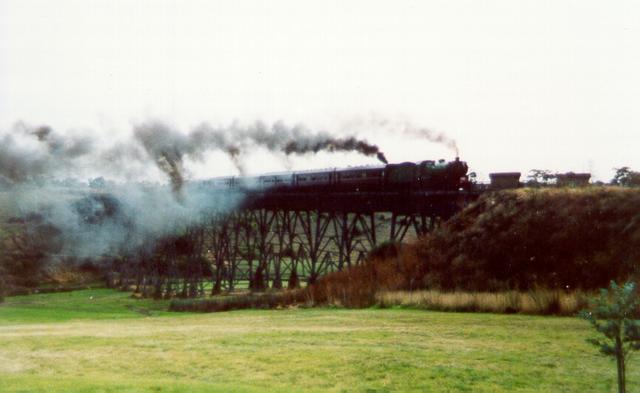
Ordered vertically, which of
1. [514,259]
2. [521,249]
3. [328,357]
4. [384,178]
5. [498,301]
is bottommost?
[328,357]

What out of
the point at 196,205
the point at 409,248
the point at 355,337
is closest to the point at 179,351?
the point at 355,337

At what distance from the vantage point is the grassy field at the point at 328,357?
8.77 m

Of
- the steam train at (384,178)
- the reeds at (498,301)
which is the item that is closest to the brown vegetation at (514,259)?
the reeds at (498,301)

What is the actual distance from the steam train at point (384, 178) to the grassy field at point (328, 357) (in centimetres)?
1041

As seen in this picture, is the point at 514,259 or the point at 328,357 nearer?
the point at 328,357

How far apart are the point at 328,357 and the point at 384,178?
17328 millimetres

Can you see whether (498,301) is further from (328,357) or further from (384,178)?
(384,178)

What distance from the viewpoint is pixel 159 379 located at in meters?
9.46

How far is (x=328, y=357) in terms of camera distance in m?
10.6

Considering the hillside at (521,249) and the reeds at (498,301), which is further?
the hillside at (521,249)

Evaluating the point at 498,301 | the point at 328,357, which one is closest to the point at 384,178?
the point at 498,301

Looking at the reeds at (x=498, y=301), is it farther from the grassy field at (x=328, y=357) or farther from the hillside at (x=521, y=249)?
the hillside at (x=521, y=249)

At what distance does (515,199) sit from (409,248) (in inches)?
162

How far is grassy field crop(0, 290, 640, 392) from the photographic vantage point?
8766 mm
